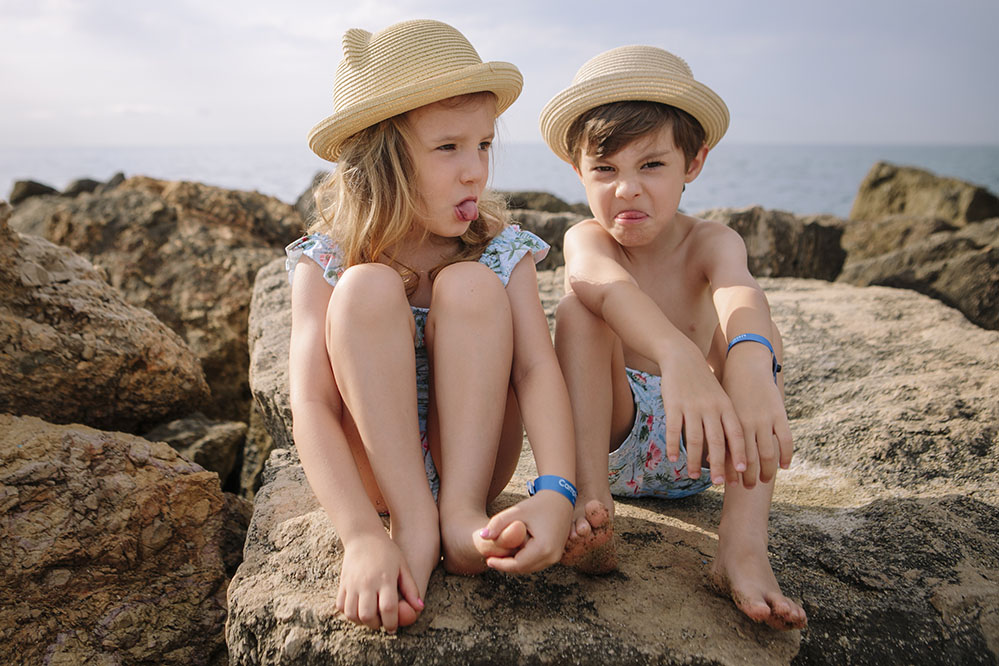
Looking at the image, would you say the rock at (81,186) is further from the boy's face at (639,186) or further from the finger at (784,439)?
the finger at (784,439)

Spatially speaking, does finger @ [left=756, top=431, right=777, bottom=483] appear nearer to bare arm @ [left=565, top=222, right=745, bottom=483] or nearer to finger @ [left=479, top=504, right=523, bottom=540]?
bare arm @ [left=565, top=222, right=745, bottom=483]

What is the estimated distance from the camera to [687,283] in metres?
2.39

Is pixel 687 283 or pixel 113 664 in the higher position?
pixel 687 283

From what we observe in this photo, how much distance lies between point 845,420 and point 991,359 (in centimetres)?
67

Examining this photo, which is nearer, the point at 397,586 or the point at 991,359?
the point at 397,586

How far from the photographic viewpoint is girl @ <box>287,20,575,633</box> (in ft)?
5.60

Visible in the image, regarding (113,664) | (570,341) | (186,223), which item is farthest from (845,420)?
(186,223)

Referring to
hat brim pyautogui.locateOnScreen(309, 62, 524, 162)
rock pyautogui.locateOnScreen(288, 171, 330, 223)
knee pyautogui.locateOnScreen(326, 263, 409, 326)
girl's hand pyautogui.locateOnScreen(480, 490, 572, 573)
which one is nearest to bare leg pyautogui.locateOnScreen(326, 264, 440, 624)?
knee pyautogui.locateOnScreen(326, 263, 409, 326)

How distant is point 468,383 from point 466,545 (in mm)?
363

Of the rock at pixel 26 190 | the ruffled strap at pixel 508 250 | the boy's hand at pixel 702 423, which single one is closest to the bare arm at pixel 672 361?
the boy's hand at pixel 702 423

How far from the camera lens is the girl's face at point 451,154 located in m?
2.05

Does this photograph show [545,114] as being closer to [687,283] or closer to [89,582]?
[687,283]

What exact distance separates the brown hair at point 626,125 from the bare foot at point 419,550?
1.18m

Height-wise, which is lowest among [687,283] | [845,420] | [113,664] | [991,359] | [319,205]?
[113,664]
